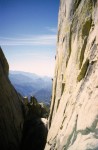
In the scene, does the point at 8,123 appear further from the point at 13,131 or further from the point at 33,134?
the point at 33,134

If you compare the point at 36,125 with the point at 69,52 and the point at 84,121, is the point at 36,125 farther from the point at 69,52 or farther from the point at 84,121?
the point at 84,121

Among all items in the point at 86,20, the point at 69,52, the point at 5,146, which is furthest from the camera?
the point at 5,146

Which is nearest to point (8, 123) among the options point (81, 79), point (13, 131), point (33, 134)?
point (13, 131)

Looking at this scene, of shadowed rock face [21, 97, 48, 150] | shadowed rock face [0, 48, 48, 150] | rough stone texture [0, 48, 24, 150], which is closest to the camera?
rough stone texture [0, 48, 24, 150]

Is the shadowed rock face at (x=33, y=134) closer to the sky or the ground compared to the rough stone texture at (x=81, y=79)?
closer to the ground

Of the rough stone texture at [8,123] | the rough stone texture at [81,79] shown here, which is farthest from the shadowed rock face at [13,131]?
the rough stone texture at [81,79]

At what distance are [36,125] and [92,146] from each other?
25.3 m

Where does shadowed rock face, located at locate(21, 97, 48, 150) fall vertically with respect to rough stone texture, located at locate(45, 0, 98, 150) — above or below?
below

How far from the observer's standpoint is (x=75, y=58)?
567 inches

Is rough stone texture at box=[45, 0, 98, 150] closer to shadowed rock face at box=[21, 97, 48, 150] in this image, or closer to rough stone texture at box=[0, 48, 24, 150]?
rough stone texture at box=[0, 48, 24, 150]

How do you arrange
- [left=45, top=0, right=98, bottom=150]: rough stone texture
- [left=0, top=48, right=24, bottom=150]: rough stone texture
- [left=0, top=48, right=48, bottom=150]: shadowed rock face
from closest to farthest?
[left=45, top=0, right=98, bottom=150]: rough stone texture
[left=0, top=48, right=24, bottom=150]: rough stone texture
[left=0, top=48, right=48, bottom=150]: shadowed rock face

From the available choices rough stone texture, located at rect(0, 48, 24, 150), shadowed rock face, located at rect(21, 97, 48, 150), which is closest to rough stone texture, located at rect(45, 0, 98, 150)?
rough stone texture, located at rect(0, 48, 24, 150)

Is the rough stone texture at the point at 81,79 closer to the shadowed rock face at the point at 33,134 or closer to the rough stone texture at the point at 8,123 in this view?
the rough stone texture at the point at 8,123

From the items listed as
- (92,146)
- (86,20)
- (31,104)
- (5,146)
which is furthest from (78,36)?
(31,104)
